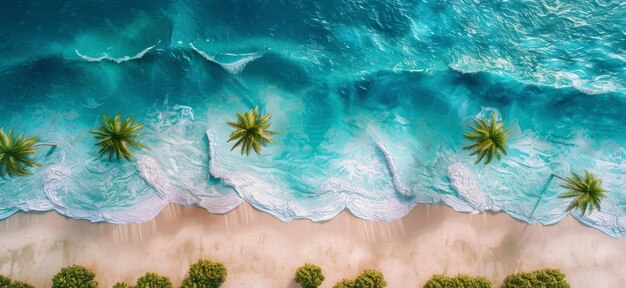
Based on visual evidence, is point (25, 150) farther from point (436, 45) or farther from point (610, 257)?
point (610, 257)

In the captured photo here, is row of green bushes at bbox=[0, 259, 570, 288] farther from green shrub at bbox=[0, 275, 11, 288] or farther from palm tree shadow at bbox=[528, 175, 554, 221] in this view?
palm tree shadow at bbox=[528, 175, 554, 221]

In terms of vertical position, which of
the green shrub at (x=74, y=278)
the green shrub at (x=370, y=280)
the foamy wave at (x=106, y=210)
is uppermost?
the foamy wave at (x=106, y=210)

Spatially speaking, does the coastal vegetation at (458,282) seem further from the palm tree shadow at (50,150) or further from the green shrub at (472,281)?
the palm tree shadow at (50,150)

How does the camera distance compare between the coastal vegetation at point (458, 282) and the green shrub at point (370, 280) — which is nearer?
the green shrub at point (370, 280)

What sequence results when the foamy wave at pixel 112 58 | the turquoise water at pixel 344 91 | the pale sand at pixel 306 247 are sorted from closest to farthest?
1. the pale sand at pixel 306 247
2. the turquoise water at pixel 344 91
3. the foamy wave at pixel 112 58

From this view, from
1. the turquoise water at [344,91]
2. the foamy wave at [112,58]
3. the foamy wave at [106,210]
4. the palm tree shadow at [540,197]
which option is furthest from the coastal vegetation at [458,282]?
the foamy wave at [112,58]

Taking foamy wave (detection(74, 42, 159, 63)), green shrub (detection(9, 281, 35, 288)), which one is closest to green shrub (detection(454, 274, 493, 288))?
foamy wave (detection(74, 42, 159, 63))
